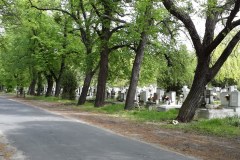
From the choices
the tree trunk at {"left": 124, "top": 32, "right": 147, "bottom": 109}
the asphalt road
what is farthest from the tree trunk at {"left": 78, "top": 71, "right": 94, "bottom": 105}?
the asphalt road

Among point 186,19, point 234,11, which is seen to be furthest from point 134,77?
point 234,11

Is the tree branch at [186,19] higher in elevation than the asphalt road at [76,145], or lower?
higher

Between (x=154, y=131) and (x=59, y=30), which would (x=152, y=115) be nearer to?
(x=154, y=131)

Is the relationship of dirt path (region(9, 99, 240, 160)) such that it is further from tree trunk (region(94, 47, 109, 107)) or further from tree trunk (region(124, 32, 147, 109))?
tree trunk (region(94, 47, 109, 107))

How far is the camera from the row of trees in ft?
63.5

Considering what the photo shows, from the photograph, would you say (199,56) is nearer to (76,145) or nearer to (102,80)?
(76,145)

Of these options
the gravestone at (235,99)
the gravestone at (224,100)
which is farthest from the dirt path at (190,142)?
the gravestone at (224,100)

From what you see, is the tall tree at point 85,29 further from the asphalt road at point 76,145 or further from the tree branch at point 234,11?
the asphalt road at point 76,145

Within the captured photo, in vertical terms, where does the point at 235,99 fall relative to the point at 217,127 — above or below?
above

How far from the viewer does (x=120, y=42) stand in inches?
1272

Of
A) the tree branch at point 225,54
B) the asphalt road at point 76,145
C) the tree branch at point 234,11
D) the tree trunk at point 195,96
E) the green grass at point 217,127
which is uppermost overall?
the tree branch at point 234,11

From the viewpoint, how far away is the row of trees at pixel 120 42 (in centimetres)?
1936

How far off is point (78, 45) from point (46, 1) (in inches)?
311

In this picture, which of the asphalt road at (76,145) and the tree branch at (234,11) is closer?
the asphalt road at (76,145)
